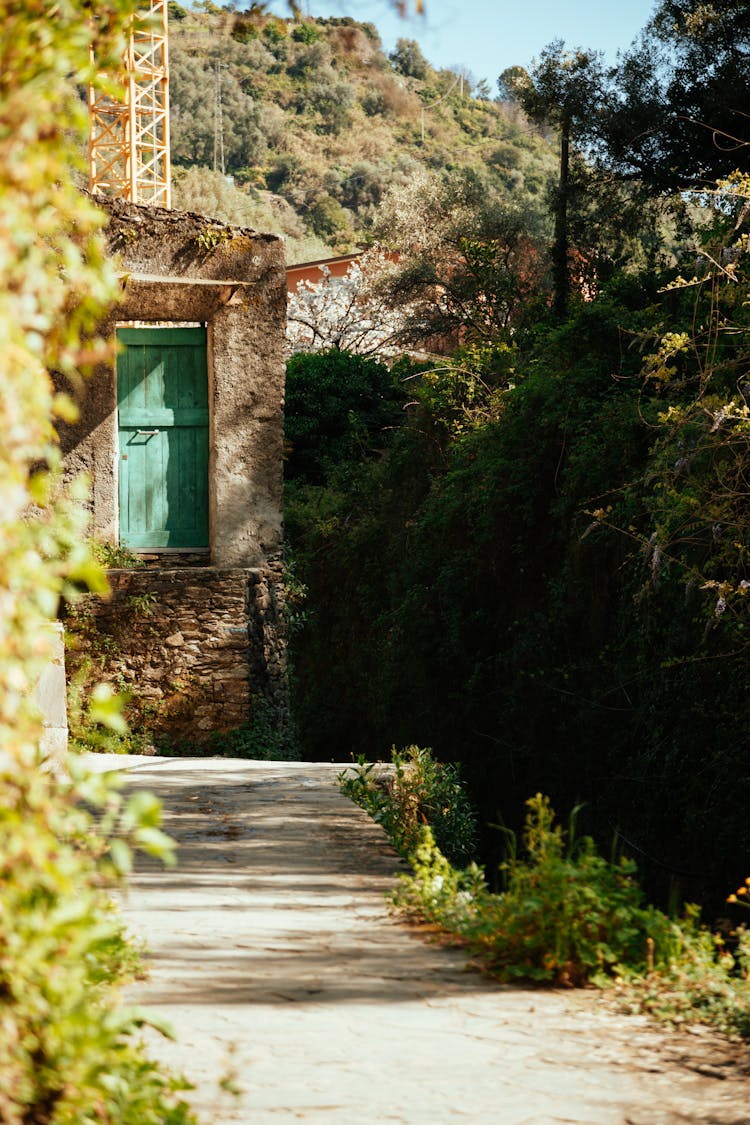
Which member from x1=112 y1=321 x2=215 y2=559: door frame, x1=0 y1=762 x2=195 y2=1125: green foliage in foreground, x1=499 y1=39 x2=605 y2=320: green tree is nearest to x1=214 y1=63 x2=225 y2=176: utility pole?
x1=499 y1=39 x2=605 y2=320: green tree

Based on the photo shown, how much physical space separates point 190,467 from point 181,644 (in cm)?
161

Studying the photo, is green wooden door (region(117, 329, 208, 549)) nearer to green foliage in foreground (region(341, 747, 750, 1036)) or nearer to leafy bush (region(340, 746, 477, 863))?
leafy bush (region(340, 746, 477, 863))

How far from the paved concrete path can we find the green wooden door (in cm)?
584

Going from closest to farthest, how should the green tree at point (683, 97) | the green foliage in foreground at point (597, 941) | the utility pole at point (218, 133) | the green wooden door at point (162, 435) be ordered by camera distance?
1. the green foliage in foreground at point (597, 941)
2. the green wooden door at point (162, 435)
3. the green tree at point (683, 97)
4. the utility pole at point (218, 133)

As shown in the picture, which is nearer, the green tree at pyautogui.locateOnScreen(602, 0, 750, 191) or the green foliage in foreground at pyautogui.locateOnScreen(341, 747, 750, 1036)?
the green foliage in foreground at pyautogui.locateOnScreen(341, 747, 750, 1036)

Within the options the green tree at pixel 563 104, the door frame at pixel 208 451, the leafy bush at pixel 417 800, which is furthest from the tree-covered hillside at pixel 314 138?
the leafy bush at pixel 417 800

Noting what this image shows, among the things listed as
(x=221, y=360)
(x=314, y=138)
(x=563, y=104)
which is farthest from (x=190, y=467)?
(x=314, y=138)

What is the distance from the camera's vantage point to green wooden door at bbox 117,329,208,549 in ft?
34.7

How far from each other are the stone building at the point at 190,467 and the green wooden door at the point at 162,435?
0.04 ft

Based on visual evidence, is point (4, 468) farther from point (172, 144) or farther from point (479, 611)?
point (172, 144)

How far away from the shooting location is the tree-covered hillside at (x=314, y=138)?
139 ft

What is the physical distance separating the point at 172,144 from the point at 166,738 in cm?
3845

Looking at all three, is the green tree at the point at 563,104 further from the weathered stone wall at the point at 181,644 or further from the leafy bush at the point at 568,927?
the leafy bush at the point at 568,927

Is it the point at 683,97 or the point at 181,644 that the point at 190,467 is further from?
the point at 683,97
